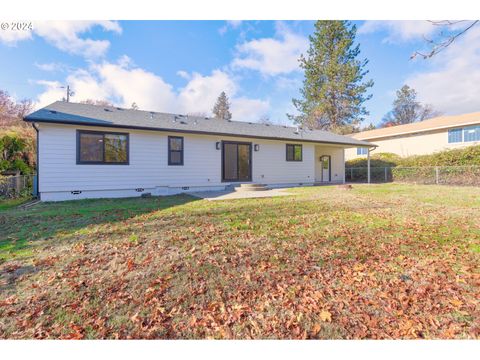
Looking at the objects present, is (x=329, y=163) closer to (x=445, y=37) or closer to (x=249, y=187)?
(x=249, y=187)

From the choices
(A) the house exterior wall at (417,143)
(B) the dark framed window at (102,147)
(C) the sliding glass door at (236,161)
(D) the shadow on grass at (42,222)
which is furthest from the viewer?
(A) the house exterior wall at (417,143)

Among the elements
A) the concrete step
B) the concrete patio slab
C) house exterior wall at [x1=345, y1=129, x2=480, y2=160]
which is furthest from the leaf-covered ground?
house exterior wall at [x1=345, y1=129, x2=480, y2=160]

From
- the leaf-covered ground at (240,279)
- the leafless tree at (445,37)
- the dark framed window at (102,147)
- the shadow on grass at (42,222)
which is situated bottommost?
the leaf-covered ground at (240,279)

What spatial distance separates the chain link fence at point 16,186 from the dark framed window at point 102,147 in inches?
105

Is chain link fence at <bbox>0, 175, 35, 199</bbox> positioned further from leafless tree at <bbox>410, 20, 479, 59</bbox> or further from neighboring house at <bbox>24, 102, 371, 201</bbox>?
leafless tree at <bbox>410, 20, 479, 59</bbox>

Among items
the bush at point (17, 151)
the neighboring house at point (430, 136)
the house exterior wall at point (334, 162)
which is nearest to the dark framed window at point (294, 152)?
the house exterior wall at point (334, 162)

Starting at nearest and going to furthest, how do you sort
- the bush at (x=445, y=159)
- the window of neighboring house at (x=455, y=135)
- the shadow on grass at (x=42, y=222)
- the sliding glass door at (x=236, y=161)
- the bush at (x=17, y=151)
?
the shadow on grass at (x=42, y=222)
the bush at (x=17, y=151)
the sliding glass door at (x=236, y=161)
the bush at (x=445, y=159)
the window of neighboring house at (x=455, y=135)

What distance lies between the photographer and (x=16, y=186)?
9.10 m

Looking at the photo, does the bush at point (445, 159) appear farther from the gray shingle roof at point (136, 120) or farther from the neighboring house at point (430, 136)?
the gray shingle roof at point (136, 120)

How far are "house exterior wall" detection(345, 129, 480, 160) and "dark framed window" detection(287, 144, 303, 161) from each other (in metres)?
9.98

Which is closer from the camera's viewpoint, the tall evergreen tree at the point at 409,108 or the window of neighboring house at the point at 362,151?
the window of neighboring house at the point at 362,151

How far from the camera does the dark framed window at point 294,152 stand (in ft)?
44.3
